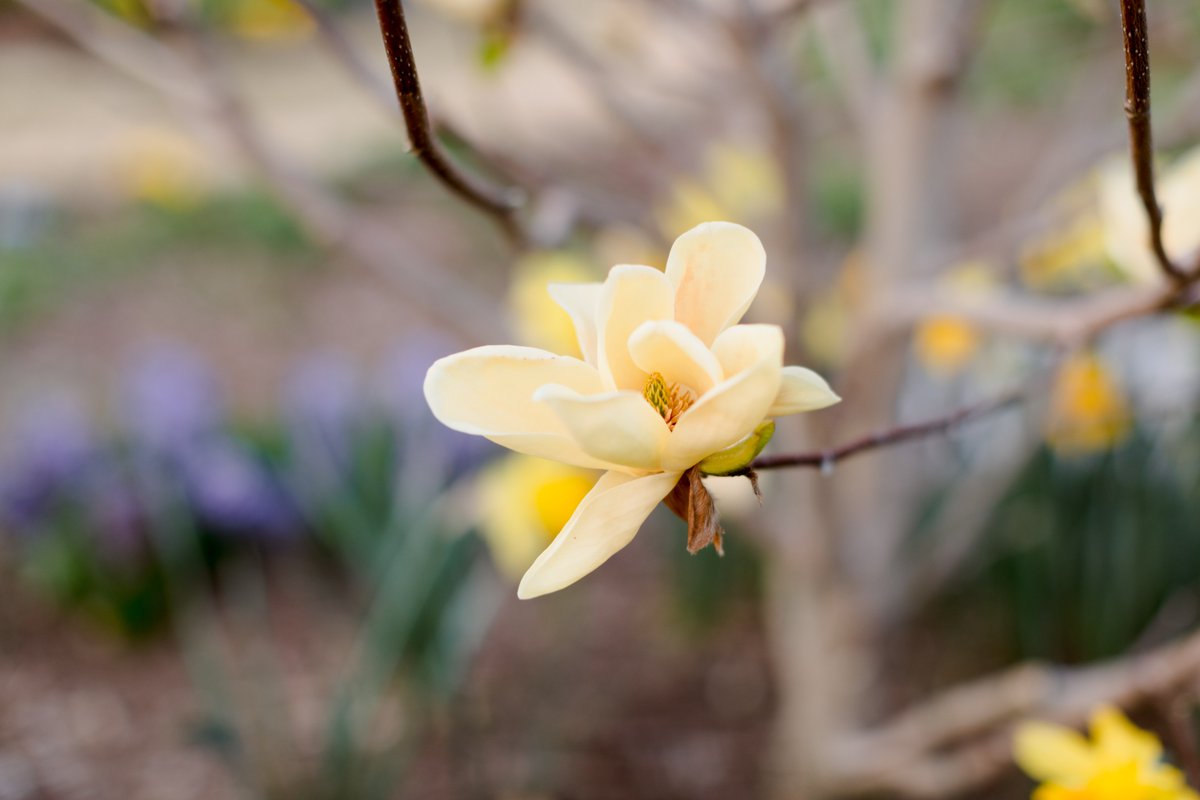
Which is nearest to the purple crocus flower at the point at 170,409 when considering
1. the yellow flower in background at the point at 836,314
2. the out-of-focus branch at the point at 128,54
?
the out-of-focus branch at the point at 128,54

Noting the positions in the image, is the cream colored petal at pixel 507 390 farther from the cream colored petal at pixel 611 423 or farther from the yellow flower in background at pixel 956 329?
the yellow flower in background at pixel 956 329

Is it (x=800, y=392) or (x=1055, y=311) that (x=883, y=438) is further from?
(x=1055, y=311)

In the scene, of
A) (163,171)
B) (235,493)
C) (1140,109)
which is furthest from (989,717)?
(163,171)

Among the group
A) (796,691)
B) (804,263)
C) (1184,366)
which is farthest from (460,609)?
(1184,366)

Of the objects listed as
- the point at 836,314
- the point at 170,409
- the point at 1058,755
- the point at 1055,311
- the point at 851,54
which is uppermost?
the point at 851,54

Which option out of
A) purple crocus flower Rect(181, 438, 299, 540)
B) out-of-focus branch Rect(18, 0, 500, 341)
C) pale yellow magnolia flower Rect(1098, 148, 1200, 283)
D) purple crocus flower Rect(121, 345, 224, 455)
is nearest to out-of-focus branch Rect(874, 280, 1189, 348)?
pale yellow magnolia flower Rect(1098, 148, 1200, 283)
